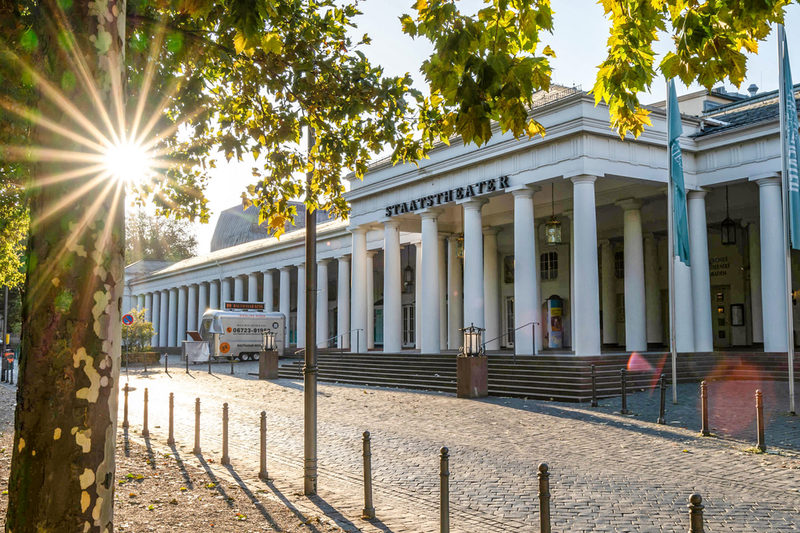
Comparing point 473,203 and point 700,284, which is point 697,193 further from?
point 473,203

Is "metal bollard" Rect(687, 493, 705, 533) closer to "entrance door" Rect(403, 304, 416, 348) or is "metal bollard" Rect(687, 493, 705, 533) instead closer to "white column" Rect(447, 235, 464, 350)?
"white column" Rect(447, 235, 464, 350)

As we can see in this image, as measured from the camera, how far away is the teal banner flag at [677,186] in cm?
1769

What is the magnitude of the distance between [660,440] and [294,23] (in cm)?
891

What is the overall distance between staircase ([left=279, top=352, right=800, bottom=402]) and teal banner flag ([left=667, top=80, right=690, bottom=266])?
13.5ft

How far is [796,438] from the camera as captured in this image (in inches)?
485

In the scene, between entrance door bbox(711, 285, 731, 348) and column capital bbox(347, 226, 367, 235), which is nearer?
entrance door bbox(711, 285, 731, 348)

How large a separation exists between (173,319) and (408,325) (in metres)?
34.4

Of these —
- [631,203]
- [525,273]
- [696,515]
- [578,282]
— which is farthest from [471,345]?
[696,515]

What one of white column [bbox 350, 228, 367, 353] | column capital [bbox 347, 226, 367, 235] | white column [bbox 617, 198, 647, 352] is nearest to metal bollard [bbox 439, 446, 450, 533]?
white column [bbox 617, 198, 647, 352]

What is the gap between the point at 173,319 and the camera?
71.7m

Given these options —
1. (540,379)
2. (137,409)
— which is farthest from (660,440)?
(137,409)

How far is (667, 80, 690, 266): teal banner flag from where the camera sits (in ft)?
58.0

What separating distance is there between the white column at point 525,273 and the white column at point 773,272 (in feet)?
22.2

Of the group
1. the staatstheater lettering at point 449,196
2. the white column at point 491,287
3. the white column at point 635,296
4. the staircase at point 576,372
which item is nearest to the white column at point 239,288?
the white column at point 491,287
